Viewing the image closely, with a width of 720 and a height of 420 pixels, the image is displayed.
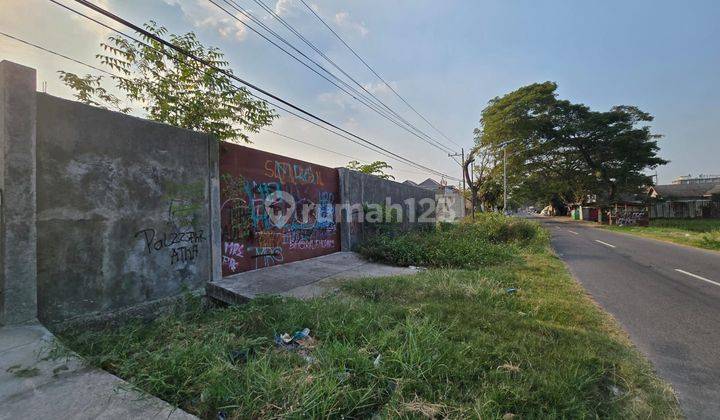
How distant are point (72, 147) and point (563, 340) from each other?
17.8 feet

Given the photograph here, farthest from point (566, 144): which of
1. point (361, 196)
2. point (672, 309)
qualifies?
point (672, 309)

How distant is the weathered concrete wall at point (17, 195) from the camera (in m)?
2.88

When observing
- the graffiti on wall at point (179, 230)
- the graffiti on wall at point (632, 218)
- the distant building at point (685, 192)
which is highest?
the distant building at point (685, 192)

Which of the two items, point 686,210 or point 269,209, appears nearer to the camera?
point 269,209

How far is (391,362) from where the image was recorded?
2494 mm

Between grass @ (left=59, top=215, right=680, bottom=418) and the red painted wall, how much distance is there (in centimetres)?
174

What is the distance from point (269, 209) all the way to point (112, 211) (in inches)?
110

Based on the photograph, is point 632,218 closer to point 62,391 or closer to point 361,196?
point 361,196

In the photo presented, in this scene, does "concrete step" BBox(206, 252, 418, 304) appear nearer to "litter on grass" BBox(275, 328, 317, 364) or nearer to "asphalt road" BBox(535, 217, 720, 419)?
"litter on grass" BBox(275, 328, 317, 364)

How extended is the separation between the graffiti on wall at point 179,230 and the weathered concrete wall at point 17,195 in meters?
1.03

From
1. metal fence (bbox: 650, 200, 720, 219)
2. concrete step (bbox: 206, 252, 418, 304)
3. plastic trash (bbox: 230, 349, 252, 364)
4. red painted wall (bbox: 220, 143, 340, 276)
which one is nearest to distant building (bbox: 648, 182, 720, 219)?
metal fence (bbox: 650, 200, 720, 219)

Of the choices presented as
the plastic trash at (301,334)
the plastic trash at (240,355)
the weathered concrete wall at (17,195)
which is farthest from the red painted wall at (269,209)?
the plastic trash at (240,355)

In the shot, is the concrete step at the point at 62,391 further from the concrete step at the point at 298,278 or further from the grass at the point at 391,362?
the concrete step at the point at 298,278

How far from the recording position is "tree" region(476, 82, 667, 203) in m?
26.8
